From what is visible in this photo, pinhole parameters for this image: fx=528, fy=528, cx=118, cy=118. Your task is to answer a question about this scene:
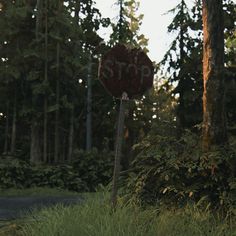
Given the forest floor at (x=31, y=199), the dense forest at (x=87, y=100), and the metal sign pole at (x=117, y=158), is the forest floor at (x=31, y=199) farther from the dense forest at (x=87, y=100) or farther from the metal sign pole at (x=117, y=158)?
the metal sign pole at (x=117, y=158)

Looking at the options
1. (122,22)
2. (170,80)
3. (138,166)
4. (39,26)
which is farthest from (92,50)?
(138,166)

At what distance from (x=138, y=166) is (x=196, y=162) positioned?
1.15 meters

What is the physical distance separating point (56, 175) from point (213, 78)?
13.4 meters

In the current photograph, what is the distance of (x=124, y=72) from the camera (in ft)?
25.5

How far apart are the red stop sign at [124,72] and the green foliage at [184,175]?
1107mm

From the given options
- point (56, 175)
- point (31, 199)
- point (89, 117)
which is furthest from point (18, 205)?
point (89, 117)

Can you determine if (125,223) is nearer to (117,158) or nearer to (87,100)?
(117,158)

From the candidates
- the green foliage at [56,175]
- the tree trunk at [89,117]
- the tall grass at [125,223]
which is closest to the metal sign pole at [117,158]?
the tall grass at [125,223]

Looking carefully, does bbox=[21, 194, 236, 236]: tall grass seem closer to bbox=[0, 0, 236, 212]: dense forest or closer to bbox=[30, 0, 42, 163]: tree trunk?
bbox=[0, 0, 236, 212]: dense forest

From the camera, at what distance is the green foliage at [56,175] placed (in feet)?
65.6

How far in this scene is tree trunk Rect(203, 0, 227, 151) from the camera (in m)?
7.92

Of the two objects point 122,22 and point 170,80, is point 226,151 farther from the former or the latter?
point 122,22

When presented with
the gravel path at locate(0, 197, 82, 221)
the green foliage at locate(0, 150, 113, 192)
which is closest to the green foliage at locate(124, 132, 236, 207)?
the gravel path at locate(0, 197, 82, 221)

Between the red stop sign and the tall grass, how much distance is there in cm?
177
